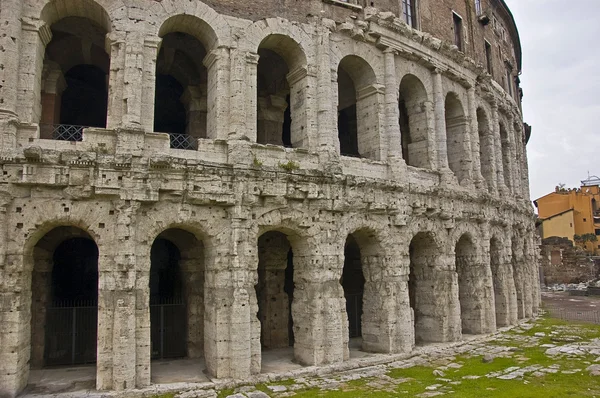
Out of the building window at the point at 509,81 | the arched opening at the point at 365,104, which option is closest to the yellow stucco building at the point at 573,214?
the building window at the point at 509,81

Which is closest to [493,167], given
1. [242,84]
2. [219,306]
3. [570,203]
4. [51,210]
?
[242,84]

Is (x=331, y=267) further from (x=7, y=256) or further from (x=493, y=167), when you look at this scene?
(x=493, y=167)

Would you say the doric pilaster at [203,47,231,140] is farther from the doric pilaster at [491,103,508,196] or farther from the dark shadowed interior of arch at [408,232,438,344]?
the doric pilaster at [491,103,508,196]

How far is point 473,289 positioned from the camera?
1698cm

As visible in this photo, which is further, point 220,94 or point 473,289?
point 473,289

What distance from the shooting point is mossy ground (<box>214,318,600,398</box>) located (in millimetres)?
9930

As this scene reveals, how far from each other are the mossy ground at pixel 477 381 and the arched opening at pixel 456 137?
652 centimetres

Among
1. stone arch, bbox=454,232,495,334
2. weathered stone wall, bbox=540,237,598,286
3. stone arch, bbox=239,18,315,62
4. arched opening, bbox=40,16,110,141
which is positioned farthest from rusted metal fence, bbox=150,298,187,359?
weathered stone wall, bbox=540,237,598,286

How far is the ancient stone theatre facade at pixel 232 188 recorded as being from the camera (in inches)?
397

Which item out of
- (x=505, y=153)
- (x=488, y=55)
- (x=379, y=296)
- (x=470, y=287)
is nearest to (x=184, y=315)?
(x=379, y=296)

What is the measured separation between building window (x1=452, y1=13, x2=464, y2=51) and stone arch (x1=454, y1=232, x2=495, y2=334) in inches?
292

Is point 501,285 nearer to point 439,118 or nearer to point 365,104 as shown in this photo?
point 439,118

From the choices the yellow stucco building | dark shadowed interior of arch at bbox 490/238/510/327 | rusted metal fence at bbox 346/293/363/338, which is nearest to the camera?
rusted metal fence at bbox 346/293/363/338

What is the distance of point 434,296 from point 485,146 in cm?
768
